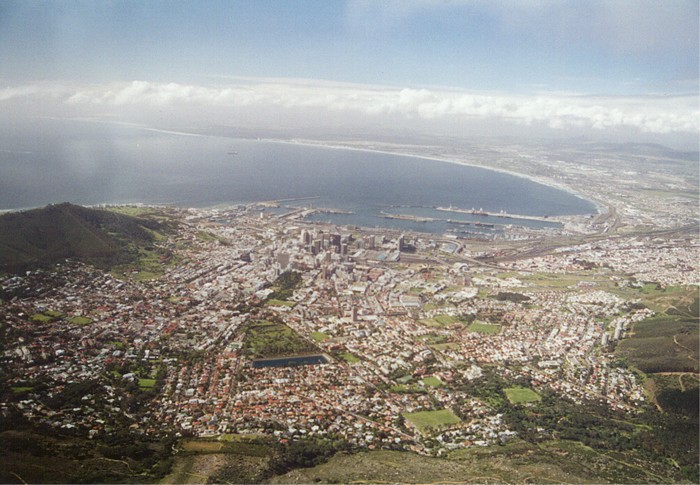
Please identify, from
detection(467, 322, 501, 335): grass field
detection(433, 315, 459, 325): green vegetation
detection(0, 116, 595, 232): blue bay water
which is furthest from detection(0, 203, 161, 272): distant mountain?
detection(467, 322, 501, 335): grass field

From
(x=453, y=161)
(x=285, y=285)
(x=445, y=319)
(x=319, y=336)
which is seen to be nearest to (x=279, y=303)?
(x=285, y=285)

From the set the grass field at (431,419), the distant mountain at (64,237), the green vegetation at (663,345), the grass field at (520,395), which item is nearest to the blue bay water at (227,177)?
the distant mountain at (64,237)

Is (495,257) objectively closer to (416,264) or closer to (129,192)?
(416,264)

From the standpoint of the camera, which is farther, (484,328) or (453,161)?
(453,161)

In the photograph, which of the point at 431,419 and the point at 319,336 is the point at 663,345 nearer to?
the point at 431,419

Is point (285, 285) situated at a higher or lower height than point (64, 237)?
lower

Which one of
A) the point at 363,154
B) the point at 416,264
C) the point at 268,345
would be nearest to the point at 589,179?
the point at 363,154

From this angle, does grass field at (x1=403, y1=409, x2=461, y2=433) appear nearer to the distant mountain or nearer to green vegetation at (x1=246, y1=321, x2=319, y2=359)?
green vegetation at (x1=246, y1=321, x2=319, y2=359)
